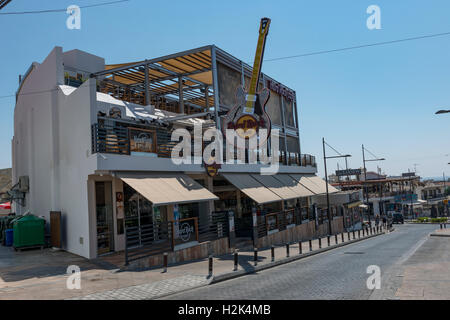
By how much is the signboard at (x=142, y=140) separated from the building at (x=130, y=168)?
2.0 inches

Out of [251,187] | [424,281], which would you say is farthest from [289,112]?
[424,281]

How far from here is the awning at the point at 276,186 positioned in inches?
907

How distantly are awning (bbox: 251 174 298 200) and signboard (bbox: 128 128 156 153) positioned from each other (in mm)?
8909

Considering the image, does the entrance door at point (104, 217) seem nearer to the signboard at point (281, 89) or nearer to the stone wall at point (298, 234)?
the stone wall at point (298, 234)

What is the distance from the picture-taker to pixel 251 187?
21234 mm

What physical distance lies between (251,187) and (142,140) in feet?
25.5

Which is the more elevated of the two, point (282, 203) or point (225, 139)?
point (225, 139)

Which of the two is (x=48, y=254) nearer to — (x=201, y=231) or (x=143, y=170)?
(x=143, y=170)

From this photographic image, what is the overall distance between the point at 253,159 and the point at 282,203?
6792 mm

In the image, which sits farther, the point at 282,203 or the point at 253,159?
the point at 282,203

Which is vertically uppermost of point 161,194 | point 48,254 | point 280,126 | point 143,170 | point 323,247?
point 280,126

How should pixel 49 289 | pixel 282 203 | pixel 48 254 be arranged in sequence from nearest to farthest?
pixel 49 289, pixel 48 254, pixel 282 203
